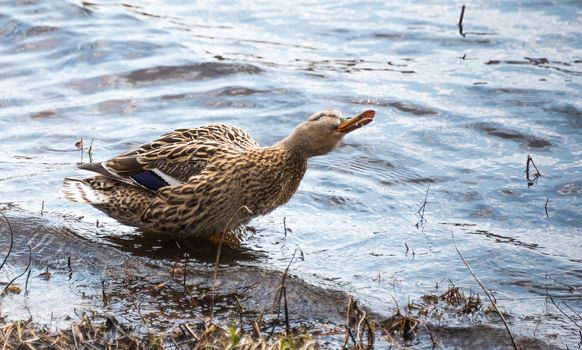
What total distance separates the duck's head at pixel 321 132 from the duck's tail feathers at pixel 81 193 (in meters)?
1.52

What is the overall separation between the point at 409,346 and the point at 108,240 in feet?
9.66

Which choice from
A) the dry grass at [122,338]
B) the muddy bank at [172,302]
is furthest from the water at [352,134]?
the dry grass at [122,338]

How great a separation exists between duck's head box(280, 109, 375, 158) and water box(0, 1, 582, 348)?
716mm

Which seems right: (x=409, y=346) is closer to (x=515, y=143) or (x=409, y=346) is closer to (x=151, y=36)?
(x=515, y=143)

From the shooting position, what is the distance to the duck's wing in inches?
310

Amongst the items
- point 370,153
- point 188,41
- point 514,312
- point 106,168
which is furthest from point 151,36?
point 514,312

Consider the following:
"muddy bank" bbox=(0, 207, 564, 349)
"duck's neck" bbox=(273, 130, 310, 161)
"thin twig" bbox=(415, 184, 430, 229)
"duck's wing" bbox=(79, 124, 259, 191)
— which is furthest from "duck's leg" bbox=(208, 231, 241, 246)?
"thin twig" bbox=(415, 184, 430, 229)

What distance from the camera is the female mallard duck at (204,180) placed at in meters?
7.74

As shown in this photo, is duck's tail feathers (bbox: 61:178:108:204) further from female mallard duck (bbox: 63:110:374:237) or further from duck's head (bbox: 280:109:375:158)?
duck's head (bbox: 280:109:375:158)

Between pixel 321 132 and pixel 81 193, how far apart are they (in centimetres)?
191

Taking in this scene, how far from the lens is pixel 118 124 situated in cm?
1070

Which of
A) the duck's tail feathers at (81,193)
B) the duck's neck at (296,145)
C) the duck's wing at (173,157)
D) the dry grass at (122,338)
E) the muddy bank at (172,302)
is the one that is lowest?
the muddy bank at (172,302)

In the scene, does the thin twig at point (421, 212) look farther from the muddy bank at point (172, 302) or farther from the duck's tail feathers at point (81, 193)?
the duck's tail feathers at point (81, 193)

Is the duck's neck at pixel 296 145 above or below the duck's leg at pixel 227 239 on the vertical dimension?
above
